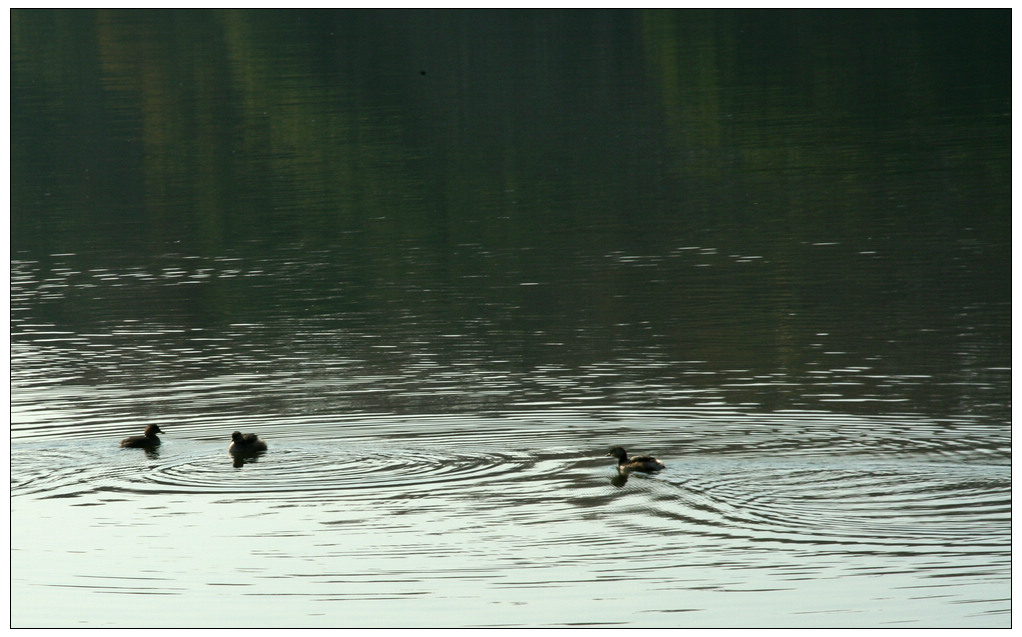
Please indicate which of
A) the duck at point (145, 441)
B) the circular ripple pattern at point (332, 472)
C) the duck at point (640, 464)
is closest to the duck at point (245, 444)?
the circular ripple pattern at point (332, 472)

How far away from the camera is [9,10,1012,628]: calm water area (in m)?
11.4

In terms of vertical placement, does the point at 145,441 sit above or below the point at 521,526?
above

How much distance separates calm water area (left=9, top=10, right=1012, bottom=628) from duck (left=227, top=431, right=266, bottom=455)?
22cm

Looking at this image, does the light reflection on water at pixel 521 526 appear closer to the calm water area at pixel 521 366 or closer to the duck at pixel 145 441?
the calm water area at pixel 521 366

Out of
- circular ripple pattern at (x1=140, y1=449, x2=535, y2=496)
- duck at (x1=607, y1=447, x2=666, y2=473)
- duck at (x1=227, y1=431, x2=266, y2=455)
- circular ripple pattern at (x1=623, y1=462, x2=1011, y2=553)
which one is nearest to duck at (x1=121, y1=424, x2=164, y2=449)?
circular ripple pattern at (x1=140, y1=449, x2=535, y2=496)

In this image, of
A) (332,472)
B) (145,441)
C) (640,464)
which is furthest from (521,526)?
(145,441)

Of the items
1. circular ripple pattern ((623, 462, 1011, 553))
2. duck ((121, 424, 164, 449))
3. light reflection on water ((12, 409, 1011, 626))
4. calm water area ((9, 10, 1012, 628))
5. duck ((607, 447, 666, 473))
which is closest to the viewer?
light reflection on water ((12, 409, 1011, 626))

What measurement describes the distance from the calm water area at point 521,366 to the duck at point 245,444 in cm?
22

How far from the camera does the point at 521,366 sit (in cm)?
1831

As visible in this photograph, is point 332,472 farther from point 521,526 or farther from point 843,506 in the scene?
point 843,506

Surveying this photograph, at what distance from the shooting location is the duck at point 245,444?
1435 centimetres

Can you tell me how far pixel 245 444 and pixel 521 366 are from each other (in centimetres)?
480

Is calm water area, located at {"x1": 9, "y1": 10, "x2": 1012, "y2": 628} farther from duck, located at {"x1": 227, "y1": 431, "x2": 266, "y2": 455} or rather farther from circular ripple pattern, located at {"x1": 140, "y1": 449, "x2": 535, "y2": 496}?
duck, located at {"x1": 227, "y1": 431, "x2": 266, "y2": 455}

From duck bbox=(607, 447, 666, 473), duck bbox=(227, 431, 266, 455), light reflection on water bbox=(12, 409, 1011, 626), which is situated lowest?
light reflection on water bbox=(12, 409, 1011, 626)
